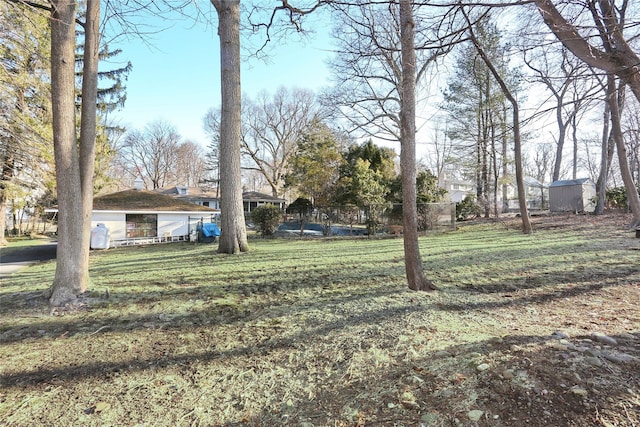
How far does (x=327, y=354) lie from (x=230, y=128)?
764 centimetres

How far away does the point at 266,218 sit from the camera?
15.2m

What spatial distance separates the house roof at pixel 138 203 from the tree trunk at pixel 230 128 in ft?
27.9

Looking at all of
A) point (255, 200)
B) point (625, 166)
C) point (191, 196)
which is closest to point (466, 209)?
point (625, 166)

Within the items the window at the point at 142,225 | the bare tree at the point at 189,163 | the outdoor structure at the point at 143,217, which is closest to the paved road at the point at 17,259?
the outdoor structure at the point at 143,217

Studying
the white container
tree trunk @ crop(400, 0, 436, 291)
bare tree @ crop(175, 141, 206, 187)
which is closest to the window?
the white container

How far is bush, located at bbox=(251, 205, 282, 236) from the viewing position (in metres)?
15.2

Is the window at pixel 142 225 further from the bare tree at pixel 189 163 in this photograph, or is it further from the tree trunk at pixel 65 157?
the bare tree at pixel 189 163

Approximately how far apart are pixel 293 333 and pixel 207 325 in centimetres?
95

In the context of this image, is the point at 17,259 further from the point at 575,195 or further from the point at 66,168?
the point at 575,195

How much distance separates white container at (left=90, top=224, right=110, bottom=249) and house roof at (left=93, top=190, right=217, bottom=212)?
124cm

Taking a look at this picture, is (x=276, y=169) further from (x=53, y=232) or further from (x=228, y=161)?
(x=228, y=161)

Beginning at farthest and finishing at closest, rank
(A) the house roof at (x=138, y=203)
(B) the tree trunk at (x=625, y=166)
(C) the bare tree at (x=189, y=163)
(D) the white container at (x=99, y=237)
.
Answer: (C) the bare tree at (x=189, y=163) → (A) the house roof at (x=138, y=203) → (D) the white container at (x=99, y=237) → (B) the tree trunk at (x=625, y=166)

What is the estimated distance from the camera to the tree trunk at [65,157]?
146 inches

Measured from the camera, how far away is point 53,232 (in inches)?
1038
